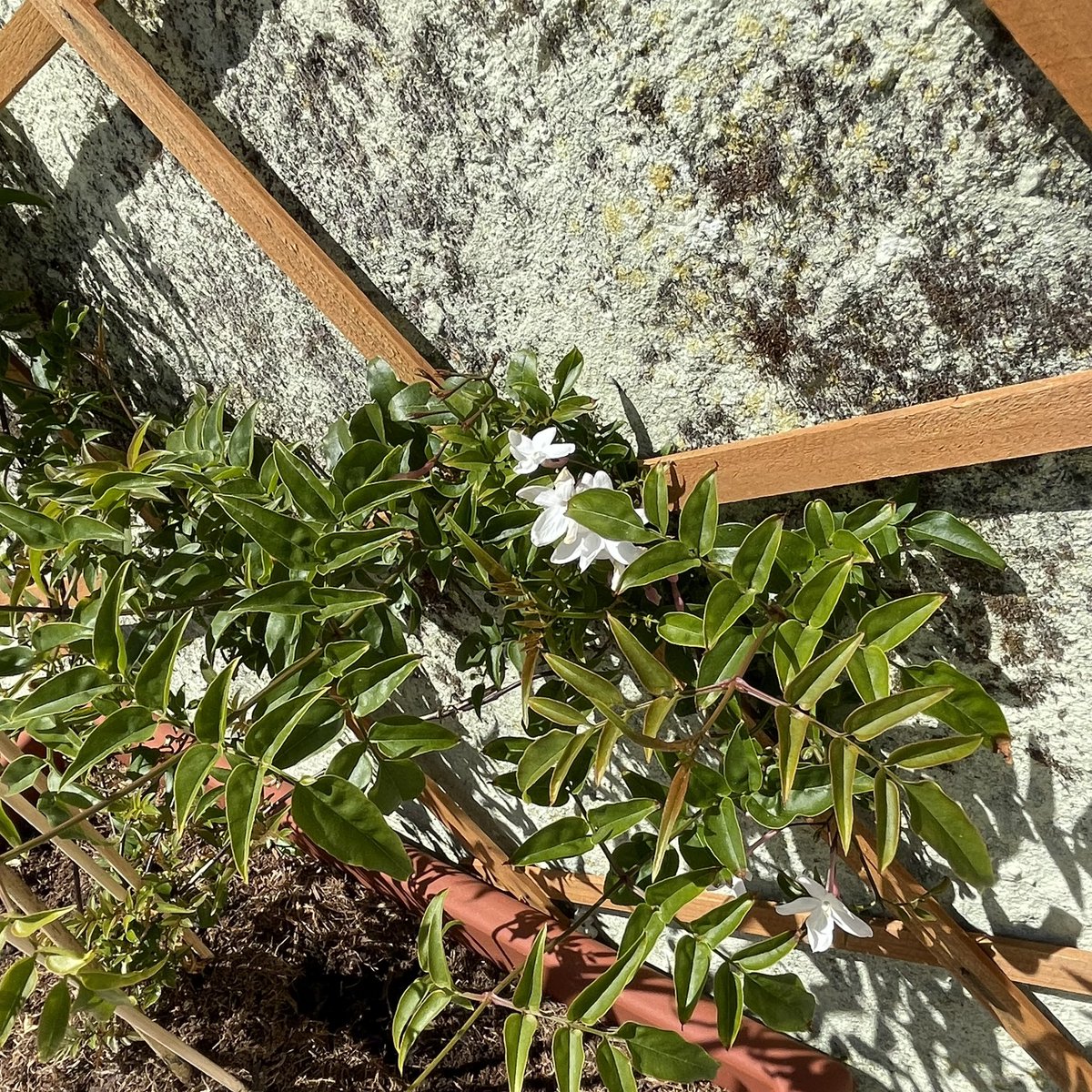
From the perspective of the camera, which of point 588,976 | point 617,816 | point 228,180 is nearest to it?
point 617,816

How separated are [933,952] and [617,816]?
746mm

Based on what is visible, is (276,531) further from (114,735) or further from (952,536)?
(952,536)

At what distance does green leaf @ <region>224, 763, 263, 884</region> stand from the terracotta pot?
2.51ft

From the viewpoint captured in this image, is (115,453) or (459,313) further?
(115,453)

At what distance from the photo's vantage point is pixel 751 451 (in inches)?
40.5

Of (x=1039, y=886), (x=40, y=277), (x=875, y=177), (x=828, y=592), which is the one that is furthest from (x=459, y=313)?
(x=1039, y=886)

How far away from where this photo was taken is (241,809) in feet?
2.18

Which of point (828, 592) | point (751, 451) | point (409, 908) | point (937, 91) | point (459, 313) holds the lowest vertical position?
point (409, 908)

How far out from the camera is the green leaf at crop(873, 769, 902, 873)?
690 millimetres

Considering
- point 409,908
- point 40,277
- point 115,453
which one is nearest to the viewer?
point 115,453

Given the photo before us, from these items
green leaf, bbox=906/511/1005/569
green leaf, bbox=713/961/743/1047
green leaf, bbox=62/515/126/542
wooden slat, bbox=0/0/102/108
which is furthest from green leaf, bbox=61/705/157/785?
wooden slat, bbox=0/0/102/108

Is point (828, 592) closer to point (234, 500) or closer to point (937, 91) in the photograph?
point (937, 91)

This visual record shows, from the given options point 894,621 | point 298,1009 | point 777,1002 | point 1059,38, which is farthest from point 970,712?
point 298,1009

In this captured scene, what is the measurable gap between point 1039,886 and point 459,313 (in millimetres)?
1138
